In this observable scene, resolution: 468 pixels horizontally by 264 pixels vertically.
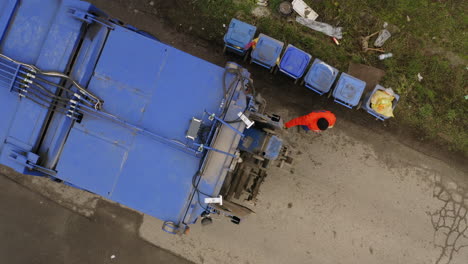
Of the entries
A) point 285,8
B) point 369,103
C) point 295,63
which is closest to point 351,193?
point 369,103

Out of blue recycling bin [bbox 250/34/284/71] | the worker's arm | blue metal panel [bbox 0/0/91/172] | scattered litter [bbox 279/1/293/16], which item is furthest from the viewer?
scattered litter [bbox 279/1/293/16]

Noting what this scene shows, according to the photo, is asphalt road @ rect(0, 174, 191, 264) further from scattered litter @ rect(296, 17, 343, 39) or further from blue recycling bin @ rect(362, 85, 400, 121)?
scattered litter @ rect(296, 17, 343, 39)

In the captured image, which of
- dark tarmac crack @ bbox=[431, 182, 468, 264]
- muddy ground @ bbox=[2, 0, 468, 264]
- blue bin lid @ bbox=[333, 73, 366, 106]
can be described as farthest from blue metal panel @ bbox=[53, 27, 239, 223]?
dark tarmac crack @ bbox=[431, 182, 468, 264]

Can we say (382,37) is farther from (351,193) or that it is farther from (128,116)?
(128,116)

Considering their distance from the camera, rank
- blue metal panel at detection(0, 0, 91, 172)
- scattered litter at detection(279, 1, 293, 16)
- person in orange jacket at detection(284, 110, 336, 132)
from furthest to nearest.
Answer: scattered litter at detection(279, 1, 293, 16), person in orange jacket at detection(284, 110, 336, 132), blue metal panel at detection(0, 0, 91, 172)

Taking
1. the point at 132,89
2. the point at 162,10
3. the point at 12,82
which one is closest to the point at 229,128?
the point at 132,89

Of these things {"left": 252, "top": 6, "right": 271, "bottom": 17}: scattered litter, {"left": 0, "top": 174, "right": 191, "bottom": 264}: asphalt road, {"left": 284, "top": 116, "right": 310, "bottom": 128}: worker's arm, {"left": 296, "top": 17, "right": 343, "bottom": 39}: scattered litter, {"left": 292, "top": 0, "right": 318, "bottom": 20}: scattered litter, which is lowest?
{"left": 0, "top": 174, "right": 191, "bottom": 264}: asphalt road

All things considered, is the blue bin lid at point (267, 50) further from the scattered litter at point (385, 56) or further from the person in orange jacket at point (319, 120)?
the scattered litter at point (385, 56)

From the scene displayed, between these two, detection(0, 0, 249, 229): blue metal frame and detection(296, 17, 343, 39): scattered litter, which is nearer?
detection(0, 0, 249, 229): blue metal frame
